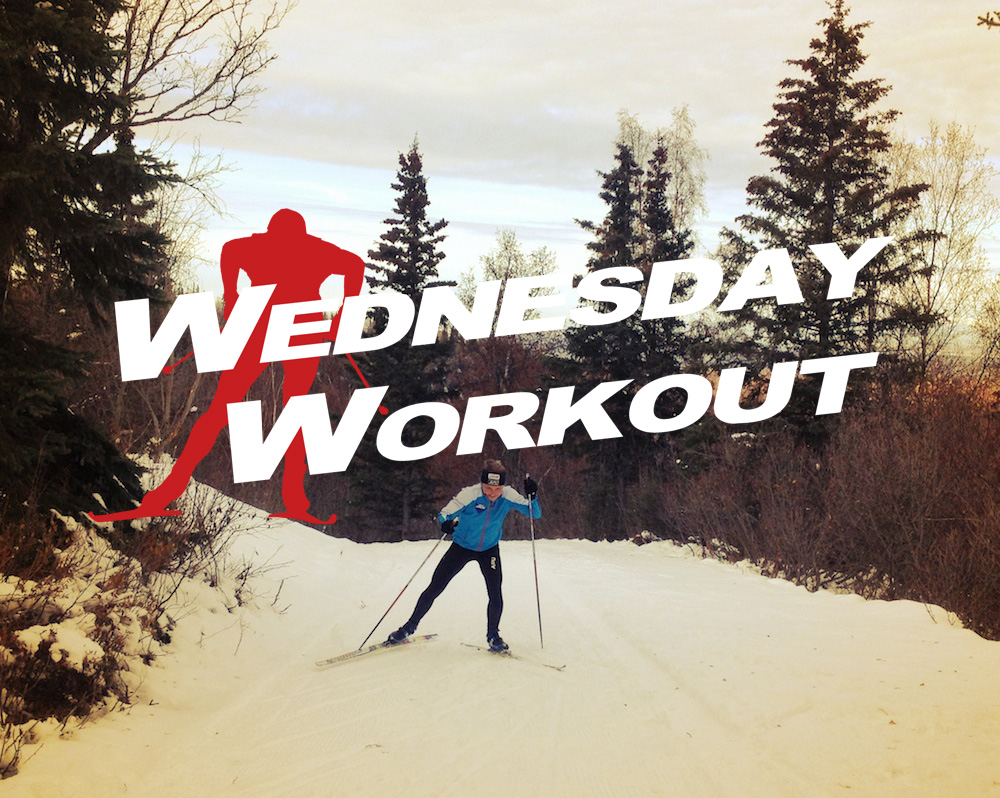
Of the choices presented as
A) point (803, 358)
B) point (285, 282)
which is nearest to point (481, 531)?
point (285, 282)

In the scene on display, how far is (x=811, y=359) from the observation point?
21.5m

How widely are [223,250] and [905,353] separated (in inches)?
754

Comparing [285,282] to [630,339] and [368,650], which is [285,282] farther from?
[630,339]

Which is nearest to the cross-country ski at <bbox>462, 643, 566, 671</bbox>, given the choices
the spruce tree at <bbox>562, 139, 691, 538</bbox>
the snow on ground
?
the snow on ground

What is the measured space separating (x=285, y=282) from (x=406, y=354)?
19847 mm

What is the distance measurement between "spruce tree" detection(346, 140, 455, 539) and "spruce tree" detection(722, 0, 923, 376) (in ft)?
48.5

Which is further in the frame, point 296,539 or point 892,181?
point 892,181

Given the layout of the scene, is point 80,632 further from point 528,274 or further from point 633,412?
point 528,274

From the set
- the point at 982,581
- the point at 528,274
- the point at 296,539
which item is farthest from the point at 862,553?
the point at 528,274

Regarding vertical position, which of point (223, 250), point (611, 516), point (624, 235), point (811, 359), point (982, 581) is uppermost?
point (624, 235)

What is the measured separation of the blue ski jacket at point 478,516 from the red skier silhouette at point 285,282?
4.09 metres

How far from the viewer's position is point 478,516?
843 cm

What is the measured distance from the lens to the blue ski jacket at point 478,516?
837 cm

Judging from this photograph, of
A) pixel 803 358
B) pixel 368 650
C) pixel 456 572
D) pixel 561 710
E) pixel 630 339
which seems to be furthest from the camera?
pixel 630 339
